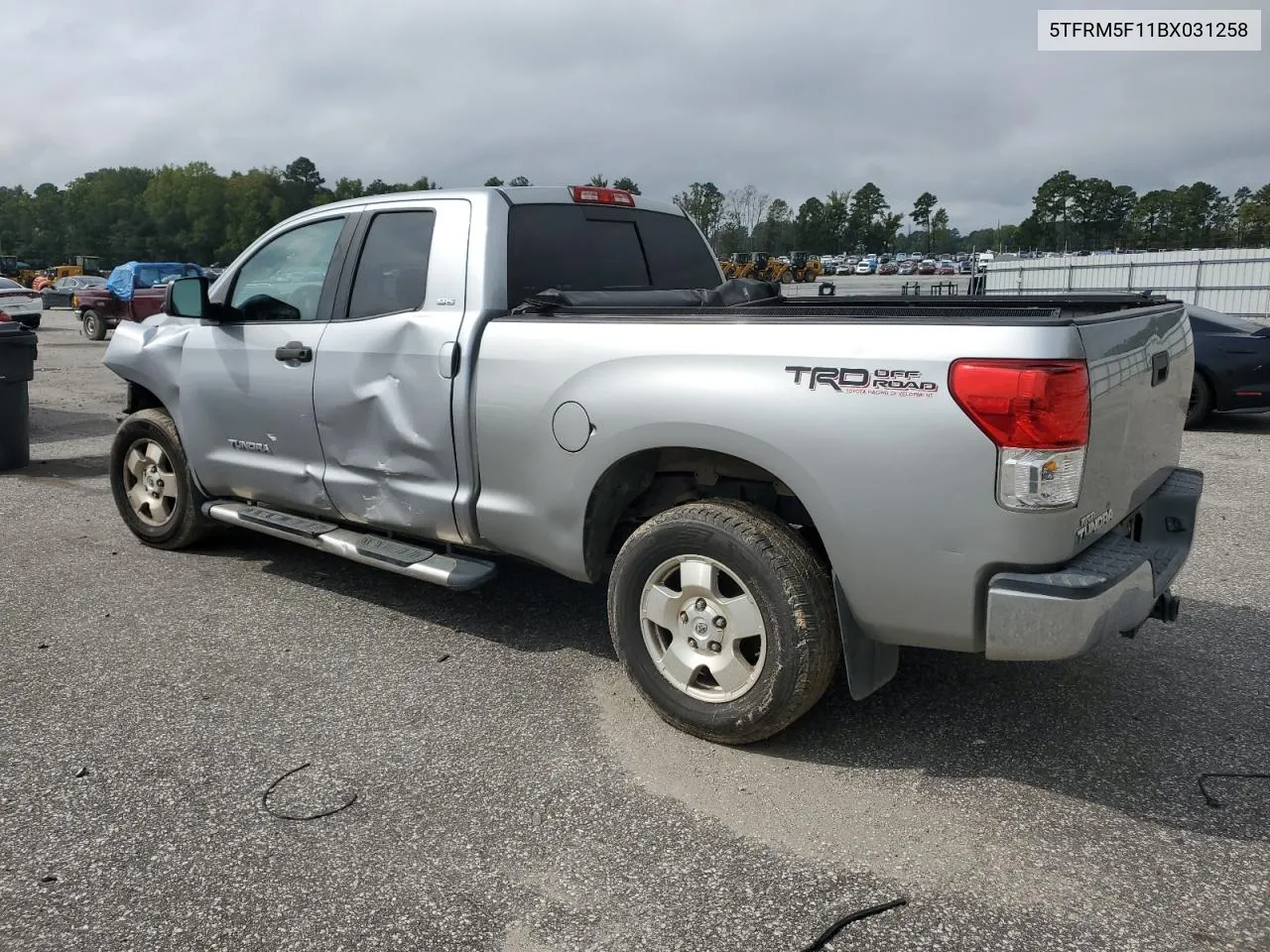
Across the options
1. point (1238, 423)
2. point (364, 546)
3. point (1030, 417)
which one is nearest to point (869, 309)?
point (1030, 417)

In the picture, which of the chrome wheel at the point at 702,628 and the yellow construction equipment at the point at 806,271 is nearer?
the chrome wheel at the point at 702,628

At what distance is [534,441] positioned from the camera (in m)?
3.88

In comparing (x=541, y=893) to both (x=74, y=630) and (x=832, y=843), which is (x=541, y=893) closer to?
(x=832, y=843)

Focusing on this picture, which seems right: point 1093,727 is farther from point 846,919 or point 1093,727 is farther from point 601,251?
point 601,251

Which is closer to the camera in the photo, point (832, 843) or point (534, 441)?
point (832, 843)

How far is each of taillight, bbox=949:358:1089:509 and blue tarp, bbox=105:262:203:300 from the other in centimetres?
2466

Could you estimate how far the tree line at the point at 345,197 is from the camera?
82.3 m

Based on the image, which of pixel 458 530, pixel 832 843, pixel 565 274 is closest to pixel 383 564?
pixel 458 530

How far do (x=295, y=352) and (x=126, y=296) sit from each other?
22.7 meters

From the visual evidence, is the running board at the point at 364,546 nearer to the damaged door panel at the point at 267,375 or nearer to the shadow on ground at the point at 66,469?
the damaged door panel at the point at 267,375

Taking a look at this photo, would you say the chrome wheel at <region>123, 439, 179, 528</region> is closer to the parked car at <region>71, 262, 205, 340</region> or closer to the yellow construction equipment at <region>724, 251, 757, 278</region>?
the parked car at <region>71, 262, 205, 340</region>

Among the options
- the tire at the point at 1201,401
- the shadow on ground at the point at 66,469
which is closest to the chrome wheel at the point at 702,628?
the shadow on ground at the point at 66,469

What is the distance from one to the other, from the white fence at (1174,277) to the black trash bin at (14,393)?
1773 centimetres

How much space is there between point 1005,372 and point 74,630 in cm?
430
